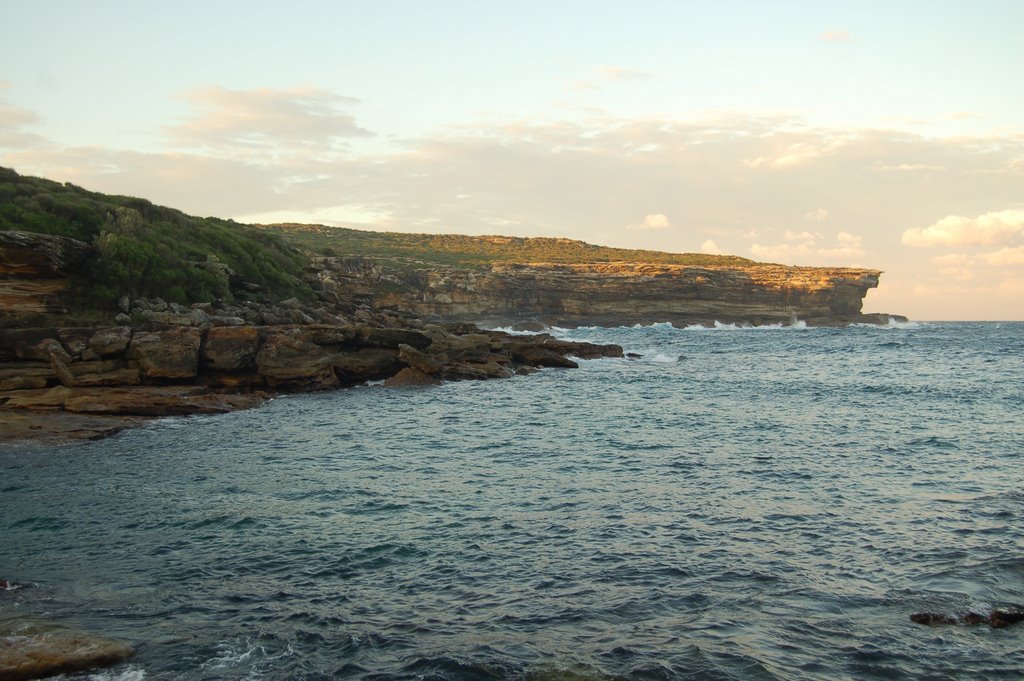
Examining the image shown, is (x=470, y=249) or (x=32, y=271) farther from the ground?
(x=470, y=249)

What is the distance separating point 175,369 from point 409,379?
38.9ft

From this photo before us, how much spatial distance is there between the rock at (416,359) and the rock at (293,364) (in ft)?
14.2

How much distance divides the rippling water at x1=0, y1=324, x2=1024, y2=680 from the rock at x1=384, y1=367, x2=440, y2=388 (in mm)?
11465

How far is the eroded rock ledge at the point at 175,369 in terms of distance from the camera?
24609 mm

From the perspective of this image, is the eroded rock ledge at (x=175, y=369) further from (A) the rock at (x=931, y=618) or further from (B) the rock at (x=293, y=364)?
(A) the rock at (x=931, y=618)

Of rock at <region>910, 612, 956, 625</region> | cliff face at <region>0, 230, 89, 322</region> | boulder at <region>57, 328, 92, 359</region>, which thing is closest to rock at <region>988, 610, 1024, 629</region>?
rock at <region>910, 612, 956, 625</region>

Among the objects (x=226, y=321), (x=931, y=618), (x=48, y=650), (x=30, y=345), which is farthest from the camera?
(x=226, y=321)

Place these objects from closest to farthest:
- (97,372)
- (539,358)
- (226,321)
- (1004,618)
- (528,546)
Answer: (1004,618)
(528,546)
(97,372)
(226,321)
(539,358)

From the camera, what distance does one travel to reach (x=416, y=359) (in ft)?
126

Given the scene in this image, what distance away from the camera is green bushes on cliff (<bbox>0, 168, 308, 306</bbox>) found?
3366 centimetres

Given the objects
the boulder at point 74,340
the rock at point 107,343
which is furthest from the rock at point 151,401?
the boulder at point 74,340

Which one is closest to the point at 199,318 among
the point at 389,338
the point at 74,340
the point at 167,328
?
the point at 167,328

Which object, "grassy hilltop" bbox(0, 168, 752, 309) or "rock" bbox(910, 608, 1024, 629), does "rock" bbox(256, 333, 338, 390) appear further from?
"rock" bbox(910, 608, 1024, 629)

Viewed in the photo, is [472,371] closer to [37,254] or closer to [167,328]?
[167,328]
